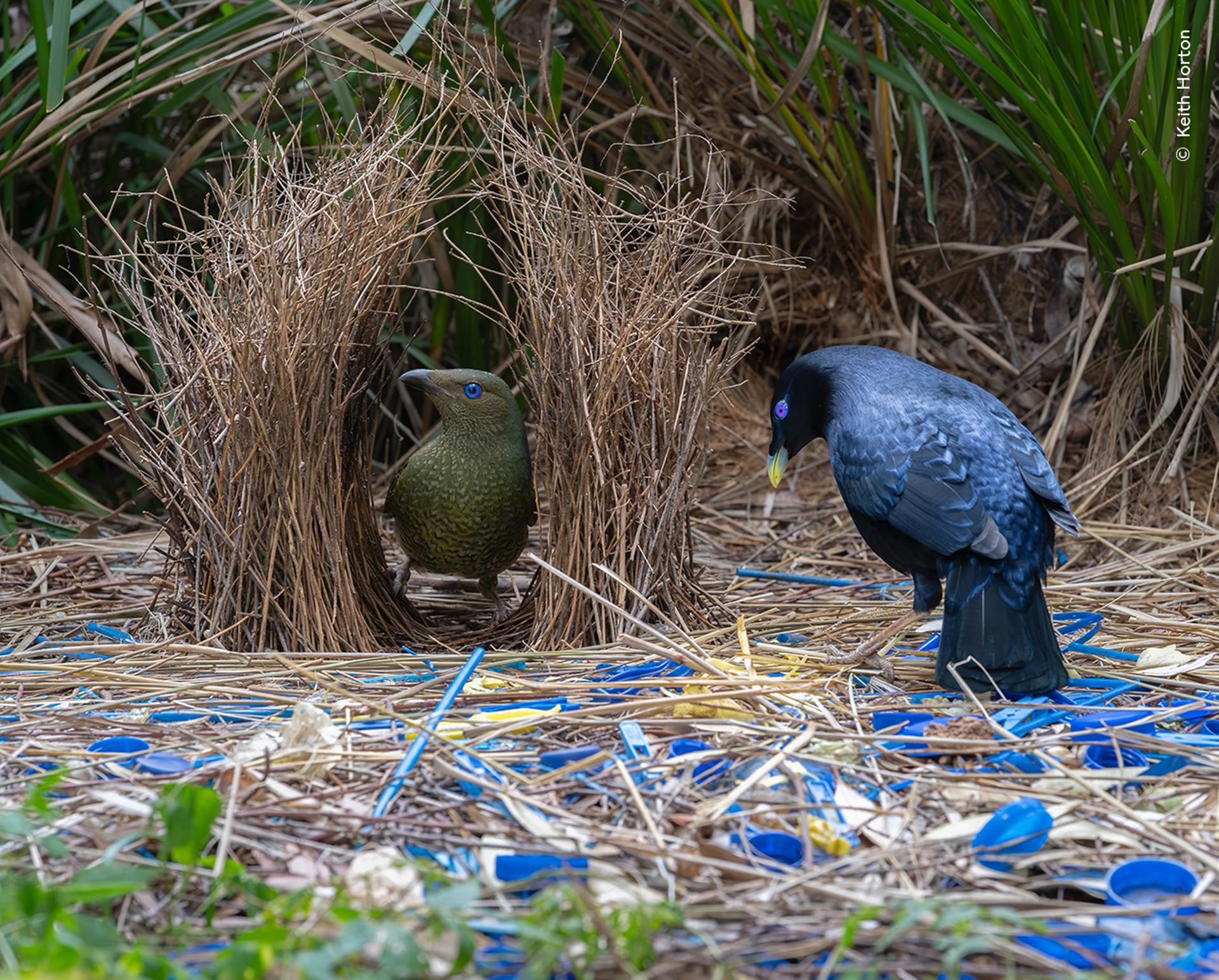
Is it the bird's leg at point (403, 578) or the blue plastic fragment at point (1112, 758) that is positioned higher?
the blue plastic fragment at point (1112, 758)

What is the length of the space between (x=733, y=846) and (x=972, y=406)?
1.46 metres

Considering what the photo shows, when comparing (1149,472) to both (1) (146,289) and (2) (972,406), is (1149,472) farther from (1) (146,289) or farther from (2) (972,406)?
(1) (146,289)

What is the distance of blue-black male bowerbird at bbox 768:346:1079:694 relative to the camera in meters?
2.42

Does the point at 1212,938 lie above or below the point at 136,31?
below

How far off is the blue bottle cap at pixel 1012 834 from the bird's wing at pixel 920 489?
825 millimetres

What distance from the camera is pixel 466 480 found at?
10.2ft

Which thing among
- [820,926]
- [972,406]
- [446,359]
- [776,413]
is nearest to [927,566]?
[972,406]

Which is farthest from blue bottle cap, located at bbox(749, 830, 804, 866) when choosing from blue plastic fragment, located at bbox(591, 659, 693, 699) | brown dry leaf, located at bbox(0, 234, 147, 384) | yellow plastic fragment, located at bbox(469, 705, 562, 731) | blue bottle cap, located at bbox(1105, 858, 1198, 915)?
brown dry leaf, located at bbox(0, 234, 147, 384)

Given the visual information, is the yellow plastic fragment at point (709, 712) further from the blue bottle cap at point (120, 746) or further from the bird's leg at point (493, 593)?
the bird's leg at point (493, 593)

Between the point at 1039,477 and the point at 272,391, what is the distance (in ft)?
5.63

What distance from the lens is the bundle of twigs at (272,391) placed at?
2.70 m

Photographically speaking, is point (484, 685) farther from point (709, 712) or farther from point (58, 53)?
point (58, 53)

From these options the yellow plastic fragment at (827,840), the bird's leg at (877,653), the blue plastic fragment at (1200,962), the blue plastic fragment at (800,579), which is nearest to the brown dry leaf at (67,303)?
the blue plastic fragment at (800,579)

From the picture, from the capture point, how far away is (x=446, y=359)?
4707 mm
